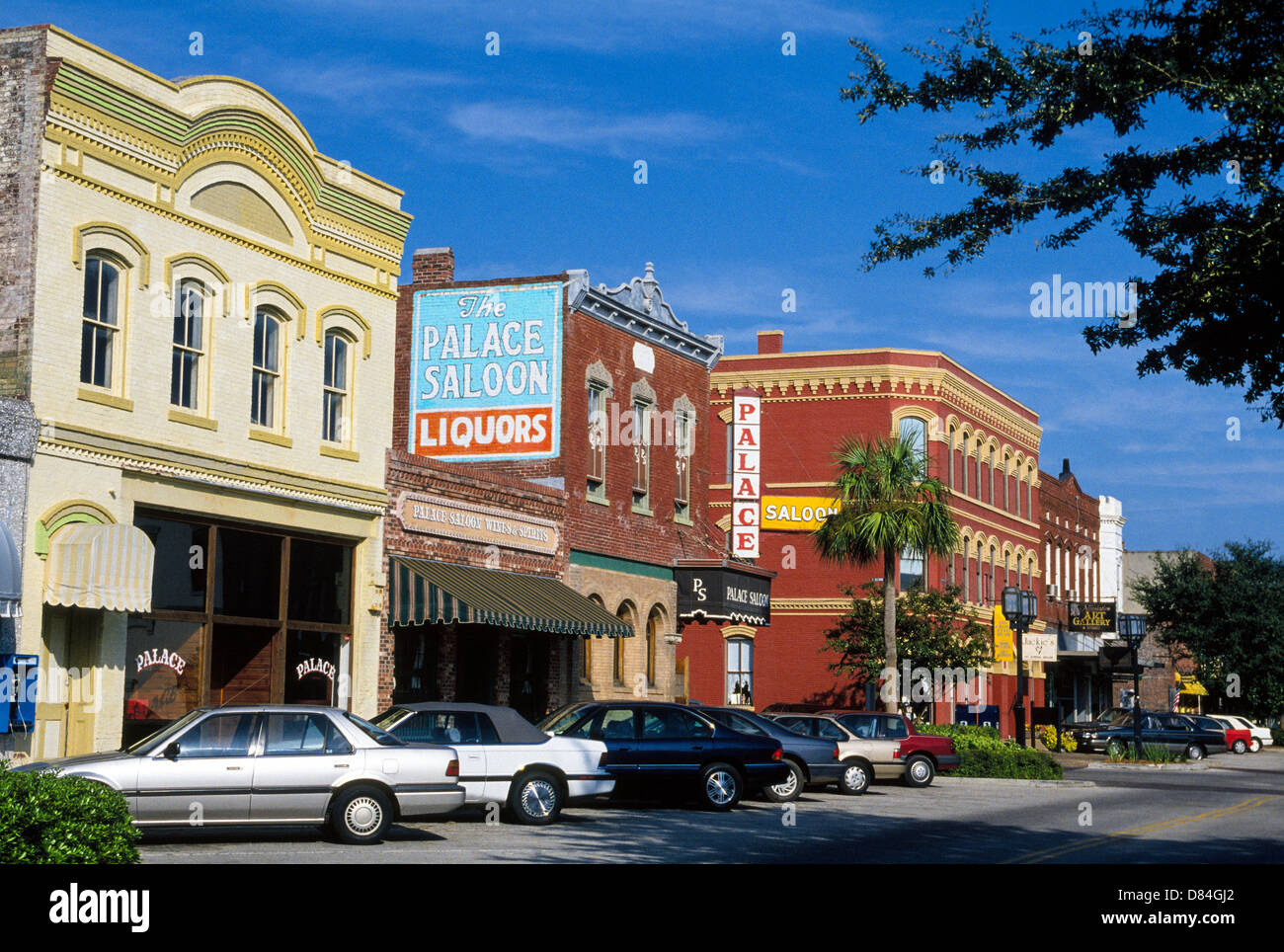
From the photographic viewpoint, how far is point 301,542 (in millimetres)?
24703

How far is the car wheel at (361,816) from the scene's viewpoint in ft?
52.9

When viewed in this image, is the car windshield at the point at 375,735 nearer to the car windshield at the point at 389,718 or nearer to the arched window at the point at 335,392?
the car windshield at the point at 389,718

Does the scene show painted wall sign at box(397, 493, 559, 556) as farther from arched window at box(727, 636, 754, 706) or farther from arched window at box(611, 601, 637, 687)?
arched window at box(727, 636, 754, 706)

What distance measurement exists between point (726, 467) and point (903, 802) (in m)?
24.8

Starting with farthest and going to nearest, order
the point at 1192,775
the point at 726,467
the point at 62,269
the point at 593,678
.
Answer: the point at 726,467 < the point at 1192,775 < the point at 593,678 < the point at 62,269

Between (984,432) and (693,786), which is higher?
(984,432)

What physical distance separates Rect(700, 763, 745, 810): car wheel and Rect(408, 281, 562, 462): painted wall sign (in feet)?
34.0

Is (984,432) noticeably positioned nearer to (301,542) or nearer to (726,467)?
(726,467)

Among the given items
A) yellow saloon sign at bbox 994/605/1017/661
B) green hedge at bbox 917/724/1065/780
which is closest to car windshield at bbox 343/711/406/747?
green hedge at bbox 917/724/1065/780

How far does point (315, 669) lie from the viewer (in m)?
24.9

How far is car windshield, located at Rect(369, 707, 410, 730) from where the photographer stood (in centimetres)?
1914

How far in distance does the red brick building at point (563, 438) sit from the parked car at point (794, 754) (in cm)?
546

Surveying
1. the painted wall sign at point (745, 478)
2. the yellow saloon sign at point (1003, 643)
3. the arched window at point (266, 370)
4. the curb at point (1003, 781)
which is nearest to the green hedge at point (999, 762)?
the curb at point (1003, 781)
